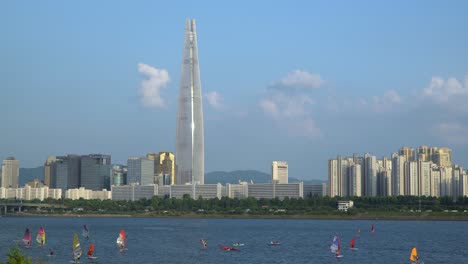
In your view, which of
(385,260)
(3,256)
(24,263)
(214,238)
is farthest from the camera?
(214,238)

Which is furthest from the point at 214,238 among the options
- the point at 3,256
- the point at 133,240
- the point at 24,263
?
the point at 24,263

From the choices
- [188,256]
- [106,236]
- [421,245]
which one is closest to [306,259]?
[188,256]

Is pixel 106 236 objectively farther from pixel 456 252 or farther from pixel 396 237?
pixel 456 252

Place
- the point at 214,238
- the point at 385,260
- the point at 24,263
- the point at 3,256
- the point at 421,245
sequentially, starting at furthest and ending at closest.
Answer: the point at 214,238, the point at 421,245, the point at 385,260, the point at 3,256, the point at 24,263

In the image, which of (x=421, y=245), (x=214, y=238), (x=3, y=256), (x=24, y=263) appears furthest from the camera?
(x=214, y=238)

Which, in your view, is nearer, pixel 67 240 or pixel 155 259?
pixel 155 259

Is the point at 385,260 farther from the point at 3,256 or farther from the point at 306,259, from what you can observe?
the point at 3,256

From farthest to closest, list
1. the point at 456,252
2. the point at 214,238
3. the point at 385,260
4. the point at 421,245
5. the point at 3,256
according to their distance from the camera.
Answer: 1. the point at 214,238
2. the point at 421,245
3. the point at 456,252
4. the point at 385,260
5. the point at 3,256

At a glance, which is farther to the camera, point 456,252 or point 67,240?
point 67,240
